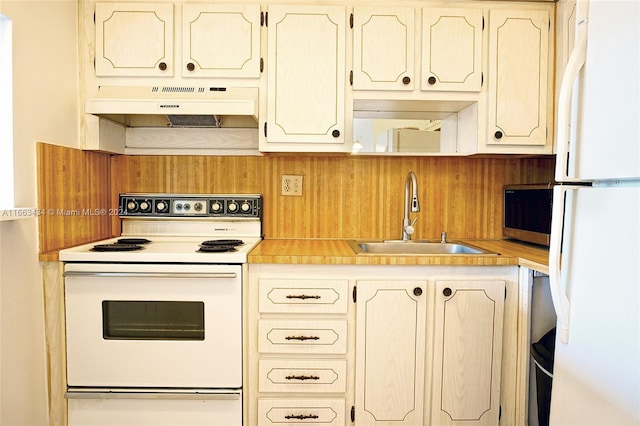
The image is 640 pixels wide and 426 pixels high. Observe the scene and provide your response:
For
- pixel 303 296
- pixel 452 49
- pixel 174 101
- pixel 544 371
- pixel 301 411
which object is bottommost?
pixel 301 411

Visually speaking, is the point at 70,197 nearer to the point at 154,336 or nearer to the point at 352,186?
the point at 154,336

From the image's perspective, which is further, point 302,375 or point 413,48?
point 413,48

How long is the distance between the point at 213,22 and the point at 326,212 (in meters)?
1.10

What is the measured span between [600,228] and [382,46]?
1.26m

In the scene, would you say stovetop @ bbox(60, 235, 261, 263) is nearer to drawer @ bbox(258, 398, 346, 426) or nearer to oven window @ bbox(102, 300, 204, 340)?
oven window @ bbox(102, 300, 204, 340)

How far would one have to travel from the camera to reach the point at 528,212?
1955 millimetres

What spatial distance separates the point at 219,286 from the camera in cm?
161

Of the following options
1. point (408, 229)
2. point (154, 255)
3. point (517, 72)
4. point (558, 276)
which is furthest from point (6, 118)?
point (517, 72)

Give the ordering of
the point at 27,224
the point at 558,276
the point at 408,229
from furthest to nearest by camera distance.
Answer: the point at 408,229
the point at 27,224
the point at 558,276

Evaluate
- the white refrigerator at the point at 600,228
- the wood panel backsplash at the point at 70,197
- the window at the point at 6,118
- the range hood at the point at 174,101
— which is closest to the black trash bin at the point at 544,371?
the white refrigerator at the point at 600,228

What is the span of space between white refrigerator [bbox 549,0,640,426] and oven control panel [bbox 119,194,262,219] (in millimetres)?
1467

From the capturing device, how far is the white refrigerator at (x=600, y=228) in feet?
2.93

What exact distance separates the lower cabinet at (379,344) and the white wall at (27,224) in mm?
846

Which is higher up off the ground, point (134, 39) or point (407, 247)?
point (134, 39)
